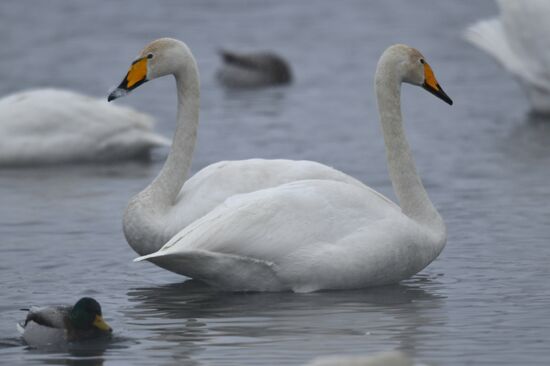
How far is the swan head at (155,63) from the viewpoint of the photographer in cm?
1014

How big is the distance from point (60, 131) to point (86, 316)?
725 centimetres

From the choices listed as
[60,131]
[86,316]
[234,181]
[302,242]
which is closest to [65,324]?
[86,316]

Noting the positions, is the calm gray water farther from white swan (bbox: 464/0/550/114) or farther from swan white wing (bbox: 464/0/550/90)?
swan white wing (bbox: 464/0/550/90)

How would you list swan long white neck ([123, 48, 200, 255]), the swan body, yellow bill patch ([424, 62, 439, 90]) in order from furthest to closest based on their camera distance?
1. the swan body
2. yellow bill patch ([424, 62, 439, 90])
3. swan long white neck ([123, 48, 200, 255])

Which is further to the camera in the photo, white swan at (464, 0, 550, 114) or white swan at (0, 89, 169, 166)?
white swan at (464, 0, 550, 114)

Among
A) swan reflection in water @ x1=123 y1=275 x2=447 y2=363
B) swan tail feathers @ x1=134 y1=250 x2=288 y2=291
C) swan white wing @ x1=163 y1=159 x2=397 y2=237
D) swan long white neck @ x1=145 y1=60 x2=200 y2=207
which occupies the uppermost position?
swan long white neck @ x1=145 y1=60 x2=200 y2=207

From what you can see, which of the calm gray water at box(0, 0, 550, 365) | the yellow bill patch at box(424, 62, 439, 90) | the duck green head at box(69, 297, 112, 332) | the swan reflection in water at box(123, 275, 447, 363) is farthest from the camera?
the yellow bill patch at box(424, 62, 439, 90)

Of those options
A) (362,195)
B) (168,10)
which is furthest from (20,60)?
(362,195)

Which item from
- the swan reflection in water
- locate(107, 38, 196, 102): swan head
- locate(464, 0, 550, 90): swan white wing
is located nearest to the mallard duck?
the swan reflection in water

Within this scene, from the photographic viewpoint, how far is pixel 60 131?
14.8m

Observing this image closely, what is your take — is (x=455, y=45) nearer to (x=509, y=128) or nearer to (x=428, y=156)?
(x=509, y=128)

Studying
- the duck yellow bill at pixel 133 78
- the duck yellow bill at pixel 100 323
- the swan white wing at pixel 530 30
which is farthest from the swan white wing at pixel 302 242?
the swan white wing at pixel 530 30

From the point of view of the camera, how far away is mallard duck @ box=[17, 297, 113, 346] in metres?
7.73

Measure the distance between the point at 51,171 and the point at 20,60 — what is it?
9.36 metres
